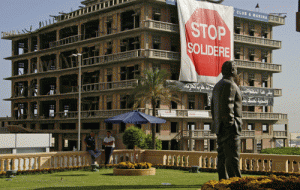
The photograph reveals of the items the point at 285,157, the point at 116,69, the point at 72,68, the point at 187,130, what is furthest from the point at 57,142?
the point at 285,157

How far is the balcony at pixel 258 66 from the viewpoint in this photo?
6488cm

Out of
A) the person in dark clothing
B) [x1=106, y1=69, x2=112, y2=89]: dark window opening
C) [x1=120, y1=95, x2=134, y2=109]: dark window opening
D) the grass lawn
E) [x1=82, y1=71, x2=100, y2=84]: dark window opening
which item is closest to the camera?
the grass lawn

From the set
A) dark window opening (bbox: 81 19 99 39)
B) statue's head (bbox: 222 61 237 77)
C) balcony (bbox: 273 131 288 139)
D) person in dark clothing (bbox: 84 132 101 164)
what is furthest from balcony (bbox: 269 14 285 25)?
statue's head (bbox: 222 61 237 77)

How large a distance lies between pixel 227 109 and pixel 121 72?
46557 mm

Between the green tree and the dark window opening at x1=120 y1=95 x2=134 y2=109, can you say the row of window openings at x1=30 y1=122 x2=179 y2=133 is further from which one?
the green tree

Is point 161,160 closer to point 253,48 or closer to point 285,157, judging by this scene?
point 285,157

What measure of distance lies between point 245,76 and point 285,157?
1834 inches

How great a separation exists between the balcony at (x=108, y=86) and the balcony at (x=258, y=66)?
1640 cm

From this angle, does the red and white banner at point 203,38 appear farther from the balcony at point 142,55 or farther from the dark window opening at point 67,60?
the dark window opening at point 67,60

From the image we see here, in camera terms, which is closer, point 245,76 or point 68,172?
point 68,172

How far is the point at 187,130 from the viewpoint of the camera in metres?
58.7

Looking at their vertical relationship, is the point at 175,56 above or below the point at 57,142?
above

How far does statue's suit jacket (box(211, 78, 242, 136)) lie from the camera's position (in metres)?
13.5

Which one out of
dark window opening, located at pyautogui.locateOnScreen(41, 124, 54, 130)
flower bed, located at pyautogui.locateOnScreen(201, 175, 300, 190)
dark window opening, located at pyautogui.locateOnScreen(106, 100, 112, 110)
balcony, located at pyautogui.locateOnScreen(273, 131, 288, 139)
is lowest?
balcony, located at pyautogui.locateOnScreen(273, 131, 288, 139)
